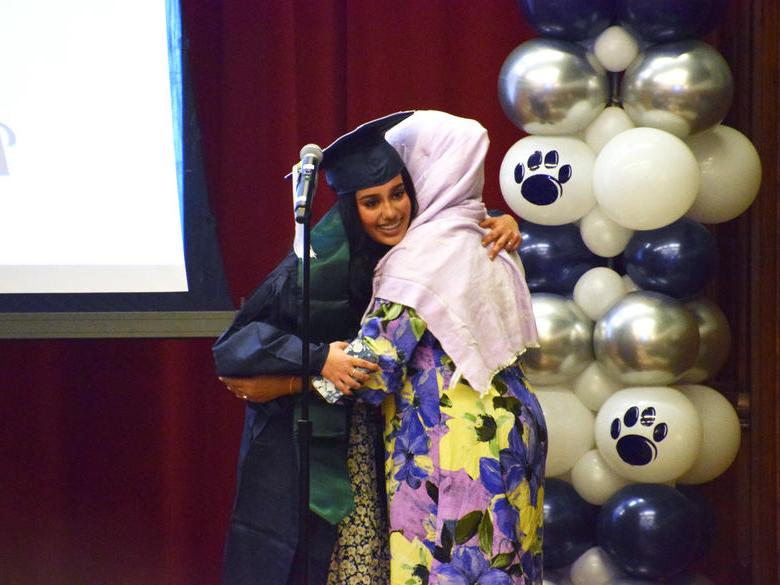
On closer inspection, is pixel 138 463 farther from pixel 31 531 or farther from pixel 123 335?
pixel 123 335

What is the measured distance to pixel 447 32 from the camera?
3.61 m

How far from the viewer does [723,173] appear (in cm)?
301

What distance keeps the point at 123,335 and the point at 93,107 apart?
653 mm

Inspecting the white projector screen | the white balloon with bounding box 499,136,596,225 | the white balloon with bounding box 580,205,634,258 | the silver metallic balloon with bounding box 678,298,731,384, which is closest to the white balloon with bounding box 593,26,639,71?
the white balloon with bounding box 499,136,596,225

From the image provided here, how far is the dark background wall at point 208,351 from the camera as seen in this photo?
356 cm

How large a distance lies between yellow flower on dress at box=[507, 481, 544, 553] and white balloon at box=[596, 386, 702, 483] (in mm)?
815

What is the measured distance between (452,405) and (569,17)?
4.43 feet

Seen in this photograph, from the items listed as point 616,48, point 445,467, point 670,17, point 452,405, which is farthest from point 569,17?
point 445,467

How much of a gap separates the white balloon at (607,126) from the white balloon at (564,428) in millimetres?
710

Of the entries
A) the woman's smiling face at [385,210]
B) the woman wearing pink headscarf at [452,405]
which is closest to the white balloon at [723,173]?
the woman wearing pink headscarf at [452,405]

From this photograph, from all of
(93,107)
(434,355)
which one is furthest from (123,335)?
(434,355)

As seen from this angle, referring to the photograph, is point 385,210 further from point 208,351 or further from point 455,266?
point 208,351

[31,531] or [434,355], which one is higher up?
[434,355]

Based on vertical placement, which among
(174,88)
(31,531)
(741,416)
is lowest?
(31,531)
